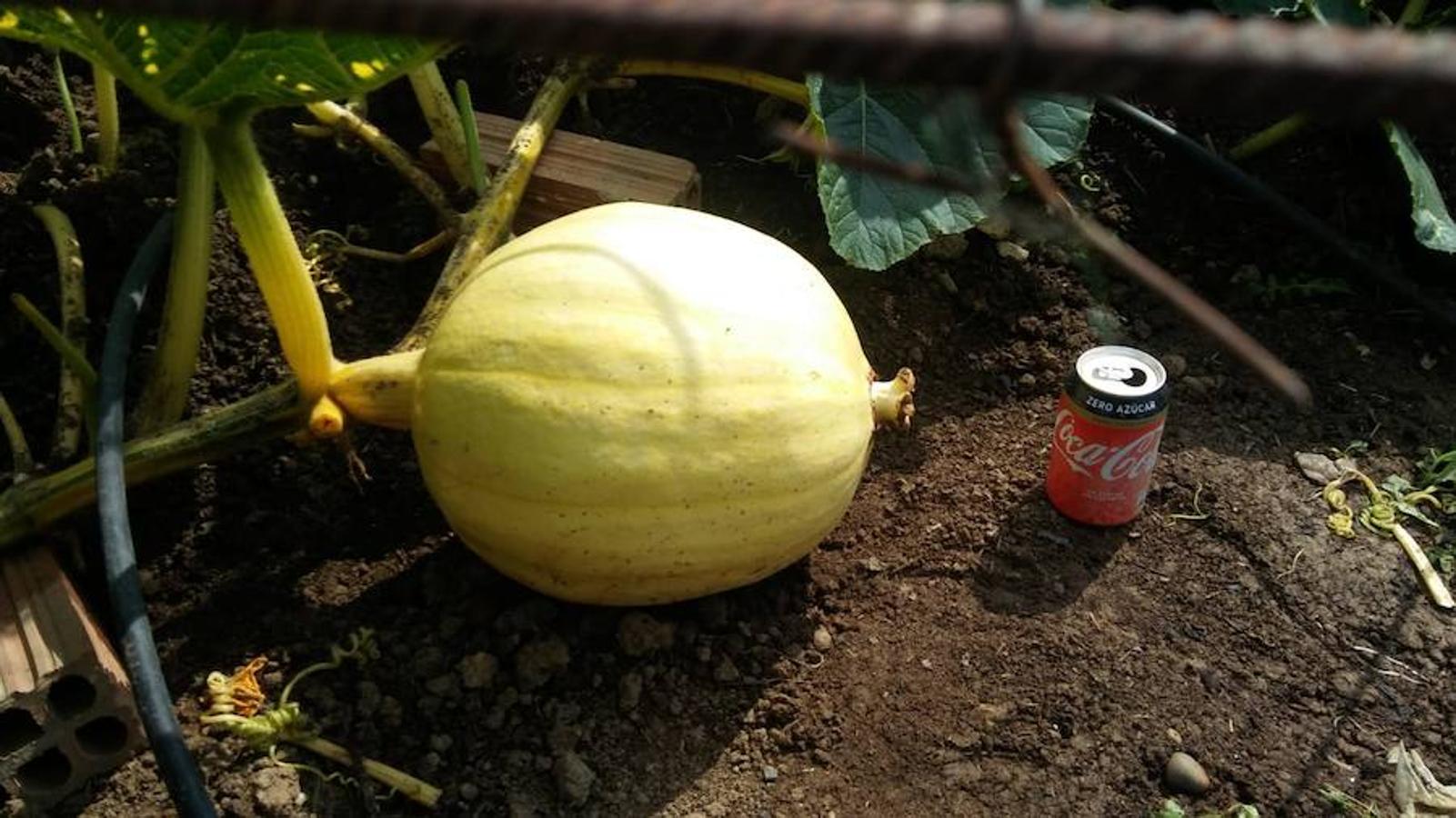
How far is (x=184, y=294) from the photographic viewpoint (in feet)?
6.50

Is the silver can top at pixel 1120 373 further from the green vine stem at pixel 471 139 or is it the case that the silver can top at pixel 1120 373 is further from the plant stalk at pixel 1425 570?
the green vine stem at pixel 471 139

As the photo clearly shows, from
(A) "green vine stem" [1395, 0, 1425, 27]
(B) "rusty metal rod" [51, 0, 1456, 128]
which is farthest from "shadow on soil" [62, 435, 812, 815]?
(A) "green vine stem" [1395, 0, 1425, 27]

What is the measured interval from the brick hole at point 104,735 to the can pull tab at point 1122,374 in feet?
5.01

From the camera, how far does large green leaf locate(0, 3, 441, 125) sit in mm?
1588

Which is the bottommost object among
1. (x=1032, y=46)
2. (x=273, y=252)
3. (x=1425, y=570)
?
(x=1425, y=570)

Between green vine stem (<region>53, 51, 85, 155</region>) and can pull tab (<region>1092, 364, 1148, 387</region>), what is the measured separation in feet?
5.97

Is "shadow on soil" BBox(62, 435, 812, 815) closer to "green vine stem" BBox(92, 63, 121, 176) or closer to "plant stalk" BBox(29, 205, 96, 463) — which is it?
"plant stalk" BBox(29, 205, 96, 463)

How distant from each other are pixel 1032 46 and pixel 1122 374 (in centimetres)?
158

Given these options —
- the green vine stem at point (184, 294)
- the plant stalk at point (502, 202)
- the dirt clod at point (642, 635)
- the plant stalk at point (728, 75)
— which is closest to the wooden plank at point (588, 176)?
the plant stalk at point (502, 202)

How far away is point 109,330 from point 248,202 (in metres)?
0.39

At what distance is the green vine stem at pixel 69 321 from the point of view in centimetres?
202

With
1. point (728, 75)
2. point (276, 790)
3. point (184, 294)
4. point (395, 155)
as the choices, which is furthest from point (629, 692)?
point (728, 75)

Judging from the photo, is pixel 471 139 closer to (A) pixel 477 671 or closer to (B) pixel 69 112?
(B) pixel 69 112

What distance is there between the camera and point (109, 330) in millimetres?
1978
